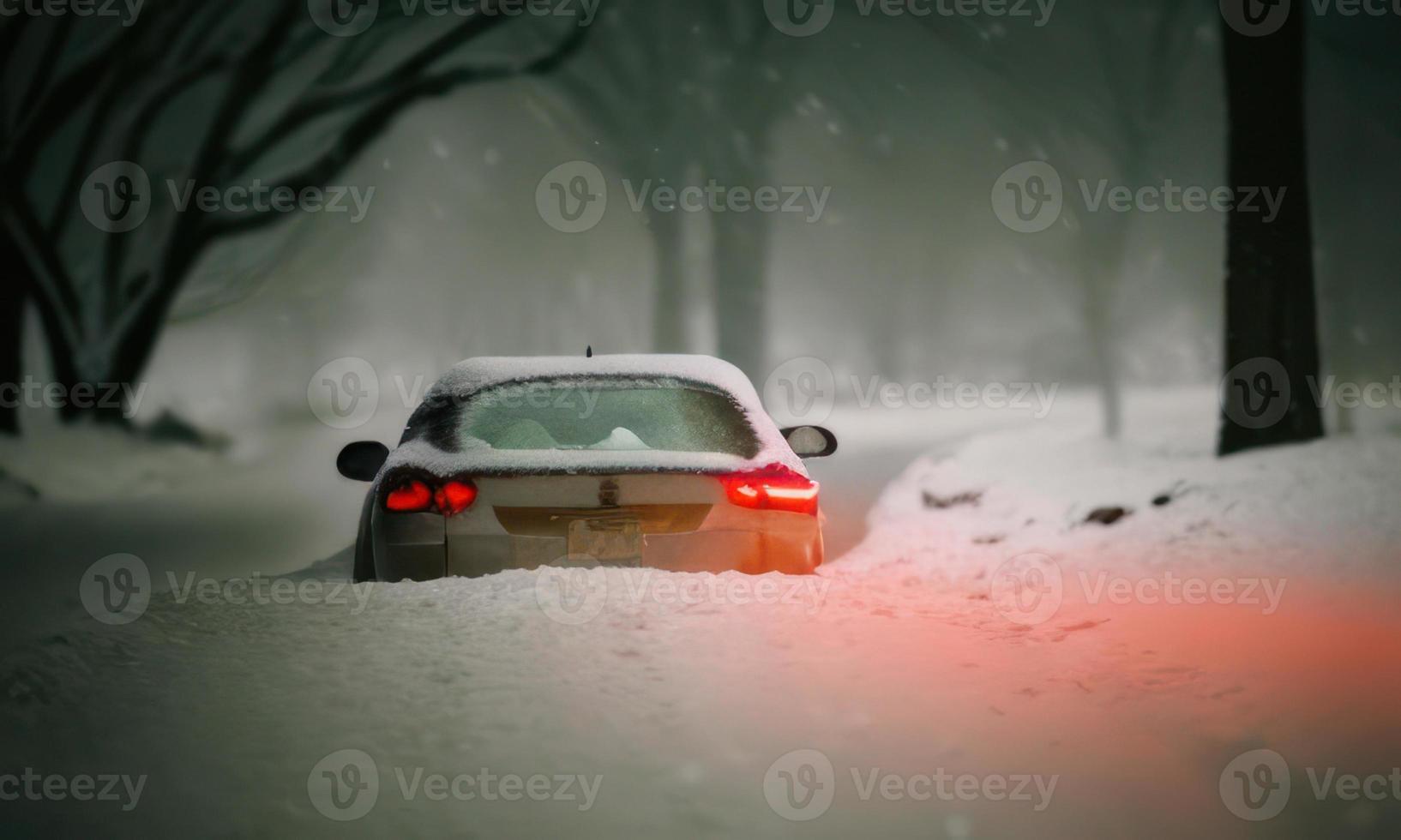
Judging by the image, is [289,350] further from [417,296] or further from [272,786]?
[272,786]

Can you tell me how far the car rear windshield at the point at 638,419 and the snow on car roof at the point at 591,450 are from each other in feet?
0.14

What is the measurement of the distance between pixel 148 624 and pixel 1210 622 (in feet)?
16.9

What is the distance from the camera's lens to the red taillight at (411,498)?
217 inches

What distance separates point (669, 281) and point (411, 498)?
74.0 ft

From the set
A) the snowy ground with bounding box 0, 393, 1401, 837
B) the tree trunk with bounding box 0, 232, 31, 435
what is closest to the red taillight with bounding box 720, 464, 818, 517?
the snowy ground with bounding box 0, 393, 1401, 837

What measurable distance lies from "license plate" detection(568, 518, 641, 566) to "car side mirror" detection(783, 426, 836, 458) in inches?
53.5

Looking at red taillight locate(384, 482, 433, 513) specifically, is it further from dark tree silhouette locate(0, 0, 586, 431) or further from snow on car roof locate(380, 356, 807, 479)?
dark tree silhouette locate(0, 0, 586, 431)

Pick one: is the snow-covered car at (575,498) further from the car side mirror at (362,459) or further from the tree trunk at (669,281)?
the tree trunk at (669,281)

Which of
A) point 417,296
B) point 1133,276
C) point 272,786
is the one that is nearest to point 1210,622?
point 272,786

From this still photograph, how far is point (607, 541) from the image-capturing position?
5559 millimetres

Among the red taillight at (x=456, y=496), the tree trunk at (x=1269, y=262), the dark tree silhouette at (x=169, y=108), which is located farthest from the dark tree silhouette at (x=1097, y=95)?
the red taillight at (x=456, y=496)

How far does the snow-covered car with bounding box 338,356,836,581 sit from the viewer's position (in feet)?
18.1

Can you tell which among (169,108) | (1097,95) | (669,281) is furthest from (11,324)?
(1097,95)

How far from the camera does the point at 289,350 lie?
229ft
